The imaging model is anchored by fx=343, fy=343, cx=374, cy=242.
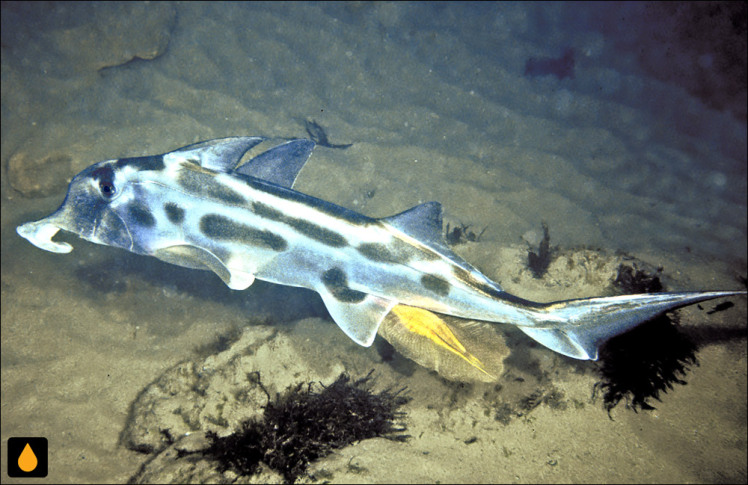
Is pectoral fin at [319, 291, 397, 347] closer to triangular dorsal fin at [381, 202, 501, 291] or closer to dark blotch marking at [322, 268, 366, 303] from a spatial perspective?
dark blotch marking at [322, 268, 366, 303]

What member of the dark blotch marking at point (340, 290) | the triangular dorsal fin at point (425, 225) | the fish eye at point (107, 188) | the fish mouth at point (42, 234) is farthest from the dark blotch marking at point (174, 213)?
the triangular dorsal fin at point (425, 225)

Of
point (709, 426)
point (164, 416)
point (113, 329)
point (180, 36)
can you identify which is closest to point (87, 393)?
point (113, 329)

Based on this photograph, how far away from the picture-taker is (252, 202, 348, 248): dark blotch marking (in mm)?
3135

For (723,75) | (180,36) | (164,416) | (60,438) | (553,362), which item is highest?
(723,75)

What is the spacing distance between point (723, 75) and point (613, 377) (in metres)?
10.9

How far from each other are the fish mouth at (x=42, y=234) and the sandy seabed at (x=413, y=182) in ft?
7.00

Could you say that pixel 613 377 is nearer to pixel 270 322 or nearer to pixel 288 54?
pixel 270 322

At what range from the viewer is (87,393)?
4.56m

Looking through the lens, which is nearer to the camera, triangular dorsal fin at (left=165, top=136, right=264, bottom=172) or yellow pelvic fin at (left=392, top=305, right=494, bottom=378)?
triangular dorsal fin at (left=165, top=136, right=264, bottom=172)

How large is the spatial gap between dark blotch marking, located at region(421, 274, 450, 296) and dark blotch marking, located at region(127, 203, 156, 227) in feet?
8.93

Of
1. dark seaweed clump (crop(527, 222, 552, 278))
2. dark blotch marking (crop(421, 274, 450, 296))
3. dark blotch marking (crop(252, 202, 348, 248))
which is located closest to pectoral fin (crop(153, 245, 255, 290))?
dark blotch marking (crop(252, 202, 348, 248))

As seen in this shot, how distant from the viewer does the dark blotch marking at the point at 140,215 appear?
11.1ft

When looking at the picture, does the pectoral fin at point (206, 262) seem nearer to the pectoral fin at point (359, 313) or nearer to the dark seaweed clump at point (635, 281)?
the pectoral fin at point (359, 313)

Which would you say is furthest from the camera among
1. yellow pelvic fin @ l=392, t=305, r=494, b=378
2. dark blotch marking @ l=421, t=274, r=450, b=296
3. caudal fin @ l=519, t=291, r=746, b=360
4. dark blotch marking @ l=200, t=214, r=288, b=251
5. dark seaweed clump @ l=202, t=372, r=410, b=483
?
yellow pelvic fin @ l=392, t=305, r=494, b=378
